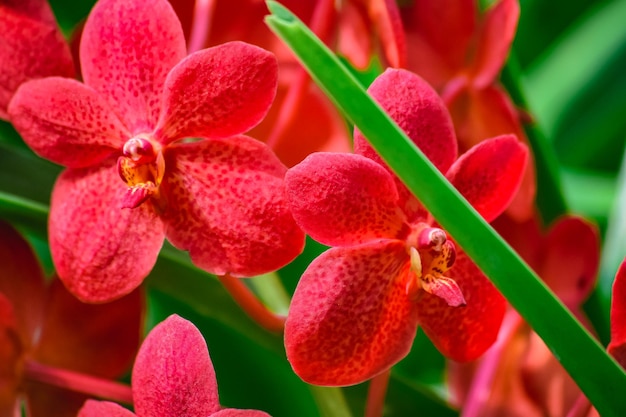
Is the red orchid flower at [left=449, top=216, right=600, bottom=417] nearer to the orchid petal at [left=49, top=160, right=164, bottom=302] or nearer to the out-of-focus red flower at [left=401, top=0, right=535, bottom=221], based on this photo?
the out-of-focus red flower at [left=401, top=0, right=535, bottom=221]

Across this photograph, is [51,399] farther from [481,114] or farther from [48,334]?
[481,114]

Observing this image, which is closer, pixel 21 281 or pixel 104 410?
pixel 104 410

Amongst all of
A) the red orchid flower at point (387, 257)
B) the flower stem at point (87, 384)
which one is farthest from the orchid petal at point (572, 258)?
the flower stem at point (87, 384)

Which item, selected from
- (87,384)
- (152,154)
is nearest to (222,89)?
(152,154)

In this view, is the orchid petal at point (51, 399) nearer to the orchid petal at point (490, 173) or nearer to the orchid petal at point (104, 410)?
the orchid petal at point (104, 410)

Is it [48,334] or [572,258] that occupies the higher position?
[48,334]

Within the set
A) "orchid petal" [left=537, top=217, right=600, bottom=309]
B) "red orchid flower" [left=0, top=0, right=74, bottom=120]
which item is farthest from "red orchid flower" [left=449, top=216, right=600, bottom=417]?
"red orchid flower" [left=0, top=0, right=74, bottom=120]
